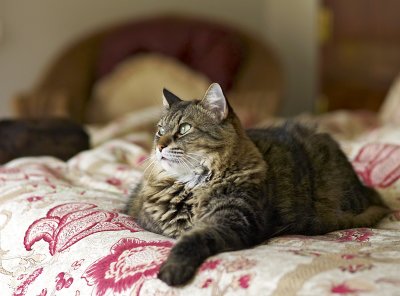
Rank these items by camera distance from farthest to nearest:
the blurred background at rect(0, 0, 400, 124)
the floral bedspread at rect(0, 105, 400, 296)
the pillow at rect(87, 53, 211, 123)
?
1. the pillow at rect(87, 53, 211, 123)
2. the blurred background at rect(0, 0, 400, 124)
3. the floral bedspread at rect(0, 105, 400, 296)

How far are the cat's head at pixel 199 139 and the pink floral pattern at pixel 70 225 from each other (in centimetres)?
18

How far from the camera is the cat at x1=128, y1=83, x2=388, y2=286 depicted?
53.3 inches

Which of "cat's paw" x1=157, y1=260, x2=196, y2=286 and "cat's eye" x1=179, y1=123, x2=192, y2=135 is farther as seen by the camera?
"cat's eye" x1=179, y1=123, x2=192, y2=135

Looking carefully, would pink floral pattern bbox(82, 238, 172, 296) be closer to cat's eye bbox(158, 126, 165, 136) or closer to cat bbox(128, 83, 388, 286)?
cat bbox(128, 83, 388, 286)

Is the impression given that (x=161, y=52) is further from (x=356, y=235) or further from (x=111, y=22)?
(x=356, y=235)

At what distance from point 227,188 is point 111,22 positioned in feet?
10.1

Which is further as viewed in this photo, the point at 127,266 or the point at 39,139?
the point at 39,139

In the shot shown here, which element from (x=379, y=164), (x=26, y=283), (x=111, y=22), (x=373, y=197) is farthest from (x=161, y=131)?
(x=111, y=22)

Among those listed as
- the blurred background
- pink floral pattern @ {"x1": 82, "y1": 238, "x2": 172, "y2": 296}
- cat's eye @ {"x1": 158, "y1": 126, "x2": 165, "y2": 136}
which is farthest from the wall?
pink floral pattern @ {"x1": 82, "y1": 238, "x2": 172, "y2": 296}

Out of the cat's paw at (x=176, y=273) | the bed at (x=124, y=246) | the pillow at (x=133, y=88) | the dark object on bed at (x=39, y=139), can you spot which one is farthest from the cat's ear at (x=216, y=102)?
the pillow at (x=133, y=88)

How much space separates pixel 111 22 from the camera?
429 centimetres

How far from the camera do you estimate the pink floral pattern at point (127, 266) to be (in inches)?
46.3

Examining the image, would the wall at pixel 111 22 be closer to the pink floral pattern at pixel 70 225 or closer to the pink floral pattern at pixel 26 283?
the pink floral pattern at pixel 70 225

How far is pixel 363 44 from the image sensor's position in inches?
152
